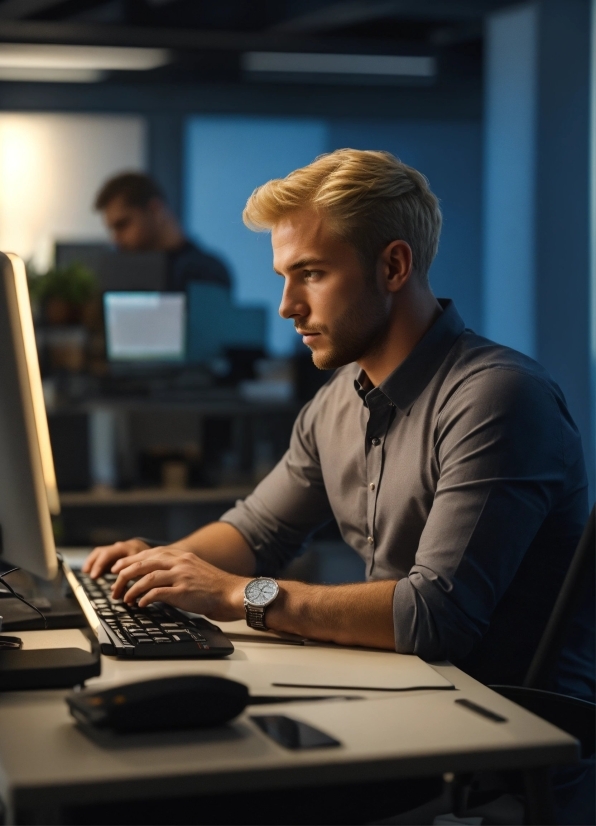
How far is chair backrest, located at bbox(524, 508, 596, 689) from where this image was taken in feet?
4.72

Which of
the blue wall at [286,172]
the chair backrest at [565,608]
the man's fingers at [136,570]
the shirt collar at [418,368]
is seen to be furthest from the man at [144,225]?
the chair backrest at [565,608]

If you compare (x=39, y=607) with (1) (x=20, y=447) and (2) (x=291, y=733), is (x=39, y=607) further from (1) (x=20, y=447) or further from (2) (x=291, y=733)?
(2) (x=291, y=733)

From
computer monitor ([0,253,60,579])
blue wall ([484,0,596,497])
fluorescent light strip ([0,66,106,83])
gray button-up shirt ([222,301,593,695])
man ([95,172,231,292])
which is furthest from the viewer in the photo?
fluorescent light strip ([0,66,106,83])

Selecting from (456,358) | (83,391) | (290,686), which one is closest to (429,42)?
(83,391)

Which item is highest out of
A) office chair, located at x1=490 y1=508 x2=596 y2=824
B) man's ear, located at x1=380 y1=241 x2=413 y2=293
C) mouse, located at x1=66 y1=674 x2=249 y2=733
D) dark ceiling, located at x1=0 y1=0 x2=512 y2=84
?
dark ceiling, located at x1=0 y1=0 x2=512 y2=84

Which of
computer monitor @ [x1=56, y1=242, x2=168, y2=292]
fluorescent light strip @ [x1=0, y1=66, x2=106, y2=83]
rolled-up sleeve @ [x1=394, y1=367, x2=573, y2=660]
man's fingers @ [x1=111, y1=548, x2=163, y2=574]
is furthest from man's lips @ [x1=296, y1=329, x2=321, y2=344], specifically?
fluorescent light strip @ [x1=0, y1=66, x2=106, y2=83]

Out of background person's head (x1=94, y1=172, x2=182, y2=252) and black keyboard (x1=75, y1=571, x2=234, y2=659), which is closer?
black keyboard (x1=75, y1=571, x2=234, y2=659)

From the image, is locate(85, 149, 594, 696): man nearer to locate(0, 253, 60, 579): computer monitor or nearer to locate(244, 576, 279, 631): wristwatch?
locate(244, 576, 279, 631): wristwatch

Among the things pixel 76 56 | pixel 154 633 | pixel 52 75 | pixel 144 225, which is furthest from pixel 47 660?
pixel 52 75

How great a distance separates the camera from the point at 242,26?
6102mm

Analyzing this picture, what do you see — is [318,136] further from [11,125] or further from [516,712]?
[516,712]

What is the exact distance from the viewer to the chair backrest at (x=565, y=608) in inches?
56.6

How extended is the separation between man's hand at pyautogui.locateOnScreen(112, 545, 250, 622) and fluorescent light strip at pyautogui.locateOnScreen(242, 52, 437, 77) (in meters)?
4.83

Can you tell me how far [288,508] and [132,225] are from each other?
329 cm
